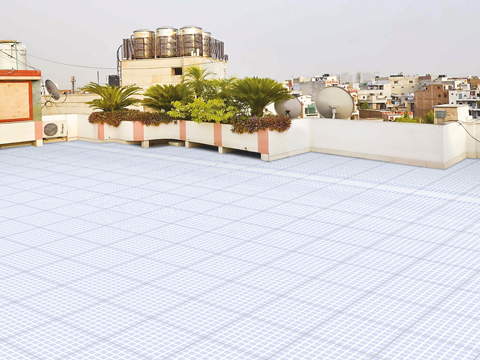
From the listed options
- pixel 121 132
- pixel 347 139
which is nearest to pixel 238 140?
pixel 347 139

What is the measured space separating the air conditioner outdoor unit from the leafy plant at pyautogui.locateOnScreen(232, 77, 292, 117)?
6.91 m

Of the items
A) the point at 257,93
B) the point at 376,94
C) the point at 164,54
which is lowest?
the point at 257,93

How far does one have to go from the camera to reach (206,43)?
47.5 meters

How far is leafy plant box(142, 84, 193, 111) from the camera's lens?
57.4 ft

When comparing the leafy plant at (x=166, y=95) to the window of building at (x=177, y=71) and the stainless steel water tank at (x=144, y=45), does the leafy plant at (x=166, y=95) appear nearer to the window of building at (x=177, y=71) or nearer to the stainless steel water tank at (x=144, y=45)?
the window of building at (x=177, y=71)

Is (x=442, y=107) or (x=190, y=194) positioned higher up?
(x=442, y=107)

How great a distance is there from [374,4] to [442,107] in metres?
52.3

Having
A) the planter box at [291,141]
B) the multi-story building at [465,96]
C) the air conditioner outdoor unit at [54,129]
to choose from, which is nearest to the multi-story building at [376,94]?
the multi-story building at [465,96]

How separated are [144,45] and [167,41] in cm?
209

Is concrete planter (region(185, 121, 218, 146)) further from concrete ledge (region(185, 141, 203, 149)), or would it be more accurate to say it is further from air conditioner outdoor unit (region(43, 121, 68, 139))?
air conditioner outdoor unit (region(43, 121, 68, 139))

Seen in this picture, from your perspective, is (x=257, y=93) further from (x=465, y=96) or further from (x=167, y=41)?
(x=465, y=96)

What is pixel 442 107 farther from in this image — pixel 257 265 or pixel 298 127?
pixel 257 265

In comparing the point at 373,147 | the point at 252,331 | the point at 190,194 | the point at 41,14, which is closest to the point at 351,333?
the point at 252,331

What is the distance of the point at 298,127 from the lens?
15469mm
